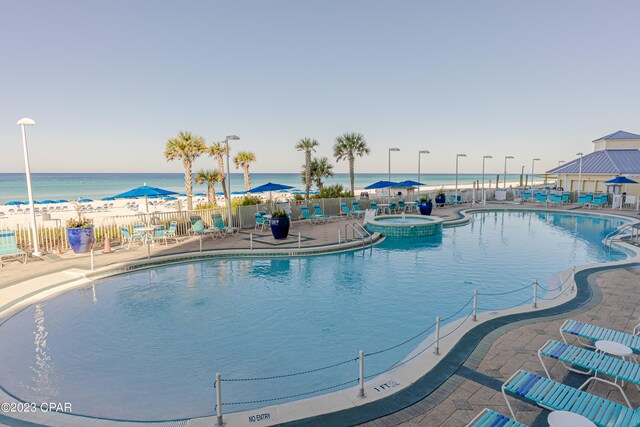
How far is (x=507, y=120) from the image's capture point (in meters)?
40.3

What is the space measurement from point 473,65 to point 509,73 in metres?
3.07

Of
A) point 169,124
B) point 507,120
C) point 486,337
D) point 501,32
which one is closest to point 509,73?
point 501,32

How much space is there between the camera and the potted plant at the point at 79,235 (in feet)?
41.6

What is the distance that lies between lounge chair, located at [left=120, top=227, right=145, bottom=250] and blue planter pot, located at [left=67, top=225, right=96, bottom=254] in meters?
1.13

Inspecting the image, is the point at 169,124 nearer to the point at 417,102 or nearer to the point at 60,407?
the point at 417,102

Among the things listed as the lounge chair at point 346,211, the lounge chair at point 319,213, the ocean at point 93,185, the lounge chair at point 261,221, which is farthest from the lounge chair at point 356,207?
the ocean at point 93,185

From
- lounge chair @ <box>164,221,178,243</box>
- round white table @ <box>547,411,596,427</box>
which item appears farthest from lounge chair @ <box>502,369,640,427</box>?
lounge chair @ <box>164,221,178,243</box>

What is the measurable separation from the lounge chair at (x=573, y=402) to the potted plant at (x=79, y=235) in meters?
14.0

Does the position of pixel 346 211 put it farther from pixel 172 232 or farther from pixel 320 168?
pixel 320 168

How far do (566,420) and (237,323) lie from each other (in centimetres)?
577

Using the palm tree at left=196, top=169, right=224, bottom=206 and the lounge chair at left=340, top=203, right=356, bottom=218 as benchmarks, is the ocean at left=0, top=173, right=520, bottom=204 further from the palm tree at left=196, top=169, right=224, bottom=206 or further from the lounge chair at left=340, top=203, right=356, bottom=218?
the lounge chair at left=340, top=203, right=356, bottom=218

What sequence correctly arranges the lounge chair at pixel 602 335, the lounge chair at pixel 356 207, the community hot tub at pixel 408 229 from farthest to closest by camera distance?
the lounge chair at pixel 356 207 < the community hot tub at pixel 408 229 < the lounge chair at pixel 602 335

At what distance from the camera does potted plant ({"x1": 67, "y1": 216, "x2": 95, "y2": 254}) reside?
1269 cm

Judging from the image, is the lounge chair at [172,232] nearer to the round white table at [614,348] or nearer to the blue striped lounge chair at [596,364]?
the blue striped lounge chair at [596,364]
